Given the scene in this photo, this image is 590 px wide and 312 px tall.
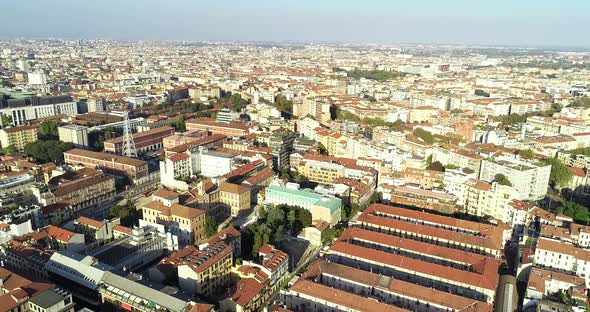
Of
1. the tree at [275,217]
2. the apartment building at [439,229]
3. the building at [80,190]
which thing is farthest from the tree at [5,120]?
the apartment building at [439,229]

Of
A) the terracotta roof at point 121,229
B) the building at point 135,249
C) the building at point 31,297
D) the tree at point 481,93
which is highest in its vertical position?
the tree at point 481,93

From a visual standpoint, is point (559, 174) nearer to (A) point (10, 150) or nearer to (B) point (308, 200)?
(B) point (308, 200)

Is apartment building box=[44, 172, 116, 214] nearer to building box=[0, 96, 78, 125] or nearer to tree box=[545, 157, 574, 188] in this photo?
building box=[0, 96, 78, 125]

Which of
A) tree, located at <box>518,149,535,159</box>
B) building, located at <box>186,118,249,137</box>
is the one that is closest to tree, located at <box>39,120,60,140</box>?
building, located at <box>186,118,249,137</box>

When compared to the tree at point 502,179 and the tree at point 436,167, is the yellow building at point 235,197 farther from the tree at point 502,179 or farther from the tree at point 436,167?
the tree at point 502,179

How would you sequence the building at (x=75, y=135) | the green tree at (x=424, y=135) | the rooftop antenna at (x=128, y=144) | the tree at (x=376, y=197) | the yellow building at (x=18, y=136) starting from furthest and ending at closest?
the green tree at (x=424, y=135) → the building at (x=75, y=135) → the yellow building at (x=18, y=136) → the rooftop antenna at (x=128, y=144) → the tree at (x=376, y=197)

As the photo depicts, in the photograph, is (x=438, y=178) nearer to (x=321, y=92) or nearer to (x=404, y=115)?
(x=404, y=115)

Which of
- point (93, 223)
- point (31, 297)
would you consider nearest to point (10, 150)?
point (93, 223)
